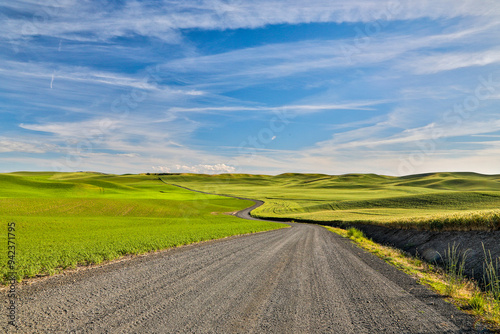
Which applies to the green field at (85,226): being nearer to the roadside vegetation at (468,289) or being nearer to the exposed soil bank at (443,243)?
the roadside vegetation at (468,289)

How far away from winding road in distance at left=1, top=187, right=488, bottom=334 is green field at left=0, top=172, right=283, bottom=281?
3.31m

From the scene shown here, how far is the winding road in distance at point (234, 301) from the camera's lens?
6.17 m

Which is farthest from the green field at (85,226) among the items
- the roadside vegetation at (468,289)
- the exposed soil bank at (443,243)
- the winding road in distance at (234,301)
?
the exposed soil bank at (443,243)

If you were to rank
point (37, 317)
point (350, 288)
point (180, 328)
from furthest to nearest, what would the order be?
1. point (350, 288)
2. point (37, 317)
3. point (180, 328)

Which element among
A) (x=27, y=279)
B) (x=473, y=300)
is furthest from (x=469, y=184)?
(x=27, y=279)

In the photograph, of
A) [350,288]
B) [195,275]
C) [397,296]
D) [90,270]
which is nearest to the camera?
[397,296]

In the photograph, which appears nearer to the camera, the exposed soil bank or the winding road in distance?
the winding road in distance

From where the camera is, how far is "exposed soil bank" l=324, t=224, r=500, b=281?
11680mm

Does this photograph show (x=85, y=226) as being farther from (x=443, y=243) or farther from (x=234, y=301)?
(x=443, y=243)

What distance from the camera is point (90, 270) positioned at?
1145 cm

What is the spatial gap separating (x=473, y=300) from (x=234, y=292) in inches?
263

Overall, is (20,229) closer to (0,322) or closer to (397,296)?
(0,322)

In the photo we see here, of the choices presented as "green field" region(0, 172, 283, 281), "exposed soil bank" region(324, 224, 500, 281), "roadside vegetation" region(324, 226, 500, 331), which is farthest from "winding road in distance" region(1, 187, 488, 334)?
"exposed soil bank" region(324, 224, 500, 281)

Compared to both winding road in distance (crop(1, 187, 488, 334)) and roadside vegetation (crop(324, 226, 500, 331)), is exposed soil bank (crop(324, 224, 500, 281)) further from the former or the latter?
winding road in distance (crop(1, 187, 488, 334))
